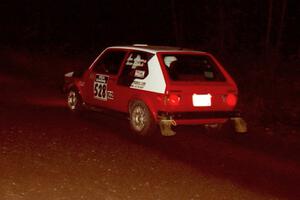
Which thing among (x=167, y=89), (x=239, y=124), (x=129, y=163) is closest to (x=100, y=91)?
(x=167, y=89)

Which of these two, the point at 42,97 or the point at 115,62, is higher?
the point at 115,62

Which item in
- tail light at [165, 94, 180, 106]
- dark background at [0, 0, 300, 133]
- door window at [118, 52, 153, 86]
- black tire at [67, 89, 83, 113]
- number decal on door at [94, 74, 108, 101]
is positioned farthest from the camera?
dark background at [0, 0, 300, 133]

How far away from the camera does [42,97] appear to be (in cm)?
1658

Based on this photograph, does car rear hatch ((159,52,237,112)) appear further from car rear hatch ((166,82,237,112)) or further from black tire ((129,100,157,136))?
black tire ((129,100,157,136))

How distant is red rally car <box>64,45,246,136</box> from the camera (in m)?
10.4

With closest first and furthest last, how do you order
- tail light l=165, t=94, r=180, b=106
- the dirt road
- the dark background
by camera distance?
the dirt road → tail light l=165, t=94, r=180, b=106 → the dark background

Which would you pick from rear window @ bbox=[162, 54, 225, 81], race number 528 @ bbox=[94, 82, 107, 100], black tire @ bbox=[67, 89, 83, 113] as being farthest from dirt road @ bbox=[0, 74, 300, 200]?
rear window @ bbox=[162, 54, 225, 81]

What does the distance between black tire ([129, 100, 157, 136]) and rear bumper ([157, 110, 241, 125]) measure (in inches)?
13.9

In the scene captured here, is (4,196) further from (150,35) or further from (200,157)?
(150,35)

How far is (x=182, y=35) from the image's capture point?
87.8 ft

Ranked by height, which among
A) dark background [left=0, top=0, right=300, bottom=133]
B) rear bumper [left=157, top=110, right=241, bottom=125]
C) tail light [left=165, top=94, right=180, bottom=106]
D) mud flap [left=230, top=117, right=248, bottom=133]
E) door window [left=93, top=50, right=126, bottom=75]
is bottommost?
dark background [left=0, top=0, right=300, bottom=133]

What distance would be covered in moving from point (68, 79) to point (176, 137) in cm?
349

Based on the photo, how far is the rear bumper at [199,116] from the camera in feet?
34.1

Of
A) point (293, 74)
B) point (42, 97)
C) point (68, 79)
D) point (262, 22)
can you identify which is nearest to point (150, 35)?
point (262, 22)
